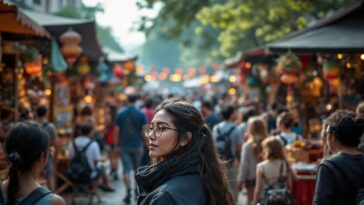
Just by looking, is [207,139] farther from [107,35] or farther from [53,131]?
[107,35]

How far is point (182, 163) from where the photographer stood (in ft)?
10.2

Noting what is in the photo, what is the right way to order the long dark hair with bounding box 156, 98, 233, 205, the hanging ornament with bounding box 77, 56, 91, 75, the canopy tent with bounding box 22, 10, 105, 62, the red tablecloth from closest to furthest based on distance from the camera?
the long dark hair with bounding box 156, 98, 233, 205 → the red tablecloth → the canopy tent with bounding box 22, 10, 105, 62 → the hanging ornament with bounding box 77, 56, 91, 75

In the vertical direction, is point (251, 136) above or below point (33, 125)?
below

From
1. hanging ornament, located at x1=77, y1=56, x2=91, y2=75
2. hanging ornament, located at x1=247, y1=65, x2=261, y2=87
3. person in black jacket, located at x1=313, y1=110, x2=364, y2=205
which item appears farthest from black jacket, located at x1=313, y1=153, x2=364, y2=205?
hanging ornament, located at x1=247, y1=65, x2=261, y2=87

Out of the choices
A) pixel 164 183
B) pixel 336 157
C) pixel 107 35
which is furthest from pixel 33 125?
pixel 107 35

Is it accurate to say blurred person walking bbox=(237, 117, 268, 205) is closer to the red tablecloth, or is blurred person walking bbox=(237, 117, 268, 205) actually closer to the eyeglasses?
the red tablecloth

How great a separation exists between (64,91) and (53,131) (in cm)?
710

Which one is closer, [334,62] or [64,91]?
[334,62]

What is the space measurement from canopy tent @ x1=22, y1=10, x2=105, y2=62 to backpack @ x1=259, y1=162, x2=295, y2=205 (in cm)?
583

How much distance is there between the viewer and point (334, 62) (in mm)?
10875

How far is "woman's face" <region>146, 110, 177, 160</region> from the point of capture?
3188 mm

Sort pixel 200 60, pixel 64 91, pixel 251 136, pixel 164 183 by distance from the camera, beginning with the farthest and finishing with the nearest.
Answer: pixel 200 60 → pixel 64 91 → pixel 251 136 → pixel 164 183

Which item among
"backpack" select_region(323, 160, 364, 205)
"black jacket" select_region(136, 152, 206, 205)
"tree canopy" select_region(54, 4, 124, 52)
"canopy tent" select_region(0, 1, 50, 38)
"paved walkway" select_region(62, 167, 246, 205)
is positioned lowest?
"paved walkway" select_region(62, 167, 246, 205)

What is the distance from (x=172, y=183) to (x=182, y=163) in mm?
168
